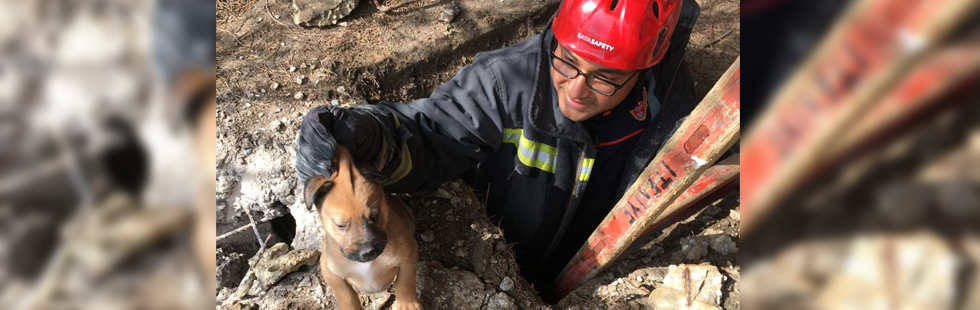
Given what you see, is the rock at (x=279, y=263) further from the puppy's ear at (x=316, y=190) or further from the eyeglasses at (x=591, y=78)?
the eyeglasses at (x=591, y=78)

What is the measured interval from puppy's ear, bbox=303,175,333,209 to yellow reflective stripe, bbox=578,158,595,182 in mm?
1774

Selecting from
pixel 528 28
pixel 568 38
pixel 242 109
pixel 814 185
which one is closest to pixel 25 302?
pixel 814 185

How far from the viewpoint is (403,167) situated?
2553 millimetres

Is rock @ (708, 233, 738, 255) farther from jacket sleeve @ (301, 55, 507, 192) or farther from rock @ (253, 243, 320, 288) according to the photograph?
rock @ (253, 243, 320, 288)

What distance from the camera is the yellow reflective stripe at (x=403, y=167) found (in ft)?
8.29

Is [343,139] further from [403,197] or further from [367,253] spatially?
[403,197]

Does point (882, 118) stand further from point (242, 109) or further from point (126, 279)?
point (242, 109)

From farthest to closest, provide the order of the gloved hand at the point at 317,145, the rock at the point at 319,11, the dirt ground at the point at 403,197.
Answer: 1. the rock at the point at 319,11
2. the dirt ground at the point at 403,197
3. the gloved hand at the point at 317,145

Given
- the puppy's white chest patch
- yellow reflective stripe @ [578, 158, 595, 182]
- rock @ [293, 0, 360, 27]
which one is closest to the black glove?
the puppy's white chest patch

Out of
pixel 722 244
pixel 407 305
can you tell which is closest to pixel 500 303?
pixel 407 305

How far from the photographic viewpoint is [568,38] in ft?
8.27

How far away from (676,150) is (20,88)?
177 cm

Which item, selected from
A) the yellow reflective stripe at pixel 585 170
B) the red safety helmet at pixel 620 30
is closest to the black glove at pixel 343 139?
the red safety helmet at pixel 620 30

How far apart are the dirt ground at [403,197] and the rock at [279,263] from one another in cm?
4
